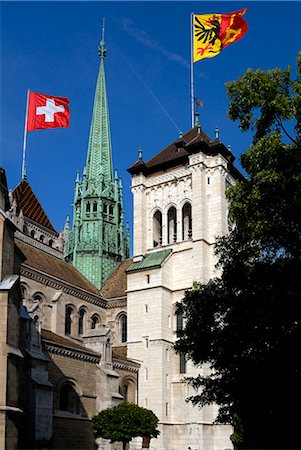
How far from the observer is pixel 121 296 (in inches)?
1898

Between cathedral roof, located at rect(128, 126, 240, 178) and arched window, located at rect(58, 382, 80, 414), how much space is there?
63.1 ft

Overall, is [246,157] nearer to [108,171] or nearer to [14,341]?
[14,341]

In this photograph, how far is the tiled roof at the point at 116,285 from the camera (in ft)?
160

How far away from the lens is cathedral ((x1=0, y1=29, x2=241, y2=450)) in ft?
109

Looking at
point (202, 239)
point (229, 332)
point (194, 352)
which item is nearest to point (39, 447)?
point (194, 352)

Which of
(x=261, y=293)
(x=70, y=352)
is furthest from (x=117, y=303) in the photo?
(x=261, y=293)

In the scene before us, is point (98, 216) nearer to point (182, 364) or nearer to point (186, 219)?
point (186, 219)

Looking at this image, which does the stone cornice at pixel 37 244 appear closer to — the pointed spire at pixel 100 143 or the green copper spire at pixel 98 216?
the green copper spire at pixel 98 216

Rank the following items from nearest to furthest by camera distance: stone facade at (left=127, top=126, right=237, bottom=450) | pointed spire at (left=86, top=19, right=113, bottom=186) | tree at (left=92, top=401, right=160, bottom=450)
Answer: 1. tree at (left=92, top=401, right=160, bottom=450)
2. stone facade at (left=127, top=126, right=237, bottom=450)
3. pointed spire at (left=86, top=19, right=113, bottom=186)

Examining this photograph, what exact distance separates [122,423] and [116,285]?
18.3 meters

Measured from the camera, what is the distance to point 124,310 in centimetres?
4772

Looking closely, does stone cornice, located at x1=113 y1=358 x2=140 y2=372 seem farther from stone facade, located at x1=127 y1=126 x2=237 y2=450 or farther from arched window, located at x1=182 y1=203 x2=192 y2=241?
arched window, located at x1=182 y1=203 x2=192 y2=241

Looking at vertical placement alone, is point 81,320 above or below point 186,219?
below

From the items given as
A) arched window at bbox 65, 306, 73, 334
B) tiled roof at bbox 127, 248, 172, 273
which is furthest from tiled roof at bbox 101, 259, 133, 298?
arched window at bbox 65, 306, 73, 334
